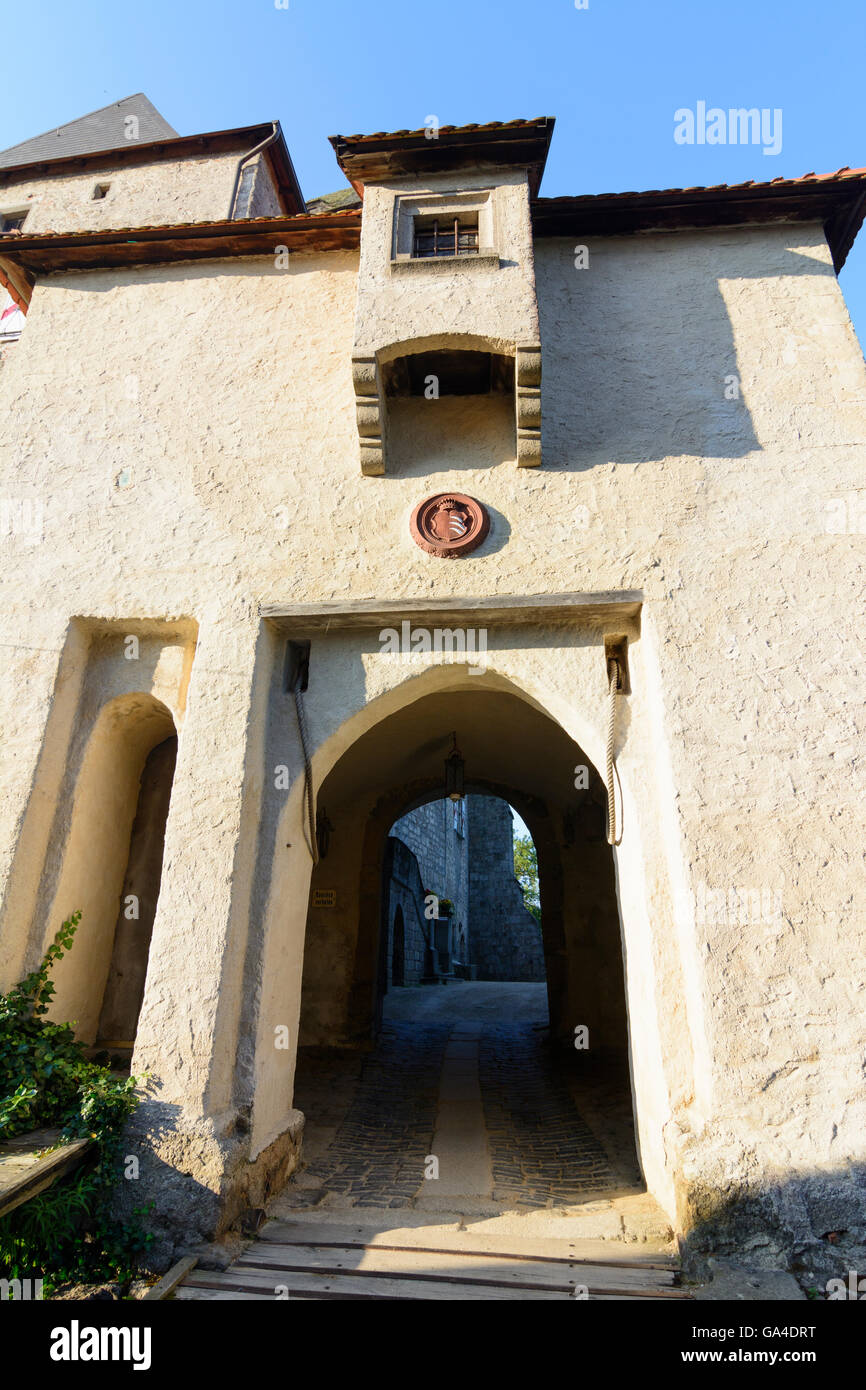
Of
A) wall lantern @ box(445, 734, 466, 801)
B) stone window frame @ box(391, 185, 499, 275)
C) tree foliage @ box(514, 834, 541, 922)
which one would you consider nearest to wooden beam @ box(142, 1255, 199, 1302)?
wall lantern @ box(445, 734, 466, 801)

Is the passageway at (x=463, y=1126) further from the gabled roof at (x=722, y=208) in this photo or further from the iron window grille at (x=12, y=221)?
the iron window grille at (x=12, y=221)

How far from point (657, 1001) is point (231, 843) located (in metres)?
2.70

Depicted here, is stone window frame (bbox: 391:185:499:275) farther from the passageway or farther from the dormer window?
the passageway

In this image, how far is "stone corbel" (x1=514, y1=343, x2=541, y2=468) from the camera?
5.06 metres

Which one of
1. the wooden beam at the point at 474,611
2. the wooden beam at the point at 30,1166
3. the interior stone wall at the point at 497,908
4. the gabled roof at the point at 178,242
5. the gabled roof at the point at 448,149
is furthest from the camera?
the interior stone wall at the point at 497,908

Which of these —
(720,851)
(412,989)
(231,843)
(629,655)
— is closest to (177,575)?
(231,843)

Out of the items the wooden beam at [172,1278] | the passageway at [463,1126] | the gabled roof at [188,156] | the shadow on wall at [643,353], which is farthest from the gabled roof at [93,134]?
the wooden beam at [172,1278]

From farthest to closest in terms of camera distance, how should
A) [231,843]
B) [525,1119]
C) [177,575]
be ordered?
[525,1119]
[177,575]
[231,843]

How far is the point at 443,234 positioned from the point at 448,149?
63 centimetres

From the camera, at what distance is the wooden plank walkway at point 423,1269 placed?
3.25 metres

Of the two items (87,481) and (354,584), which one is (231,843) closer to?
(354,584)

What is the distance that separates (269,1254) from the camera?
3652mm

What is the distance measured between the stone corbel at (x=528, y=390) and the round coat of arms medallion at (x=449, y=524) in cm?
65
